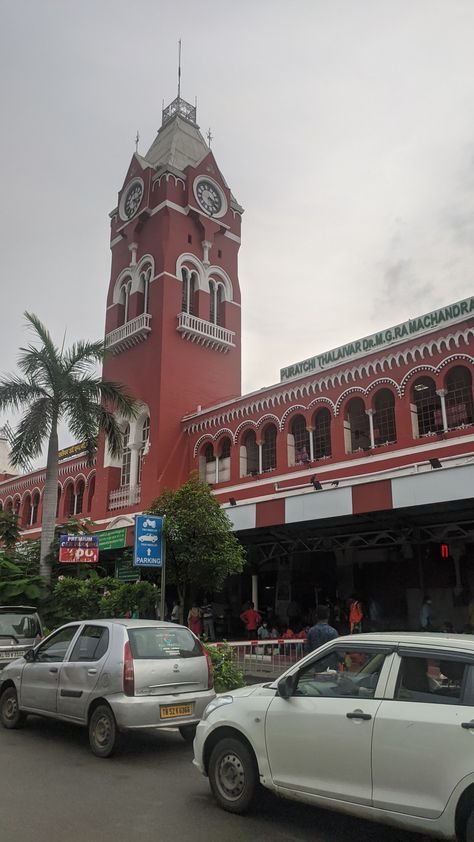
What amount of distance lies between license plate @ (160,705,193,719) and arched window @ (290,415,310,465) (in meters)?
15.4

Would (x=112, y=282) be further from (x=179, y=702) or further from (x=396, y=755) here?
(x=396, y=755)

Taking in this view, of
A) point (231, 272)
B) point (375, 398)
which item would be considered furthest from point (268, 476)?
point (231, 272)

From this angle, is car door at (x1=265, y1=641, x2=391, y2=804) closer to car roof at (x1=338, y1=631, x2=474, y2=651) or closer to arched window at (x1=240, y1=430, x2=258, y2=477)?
car roof at (x1=338, y1=631, x2=474, y2=651)

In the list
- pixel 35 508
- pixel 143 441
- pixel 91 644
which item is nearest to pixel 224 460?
pixel 143 441

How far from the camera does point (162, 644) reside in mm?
7668

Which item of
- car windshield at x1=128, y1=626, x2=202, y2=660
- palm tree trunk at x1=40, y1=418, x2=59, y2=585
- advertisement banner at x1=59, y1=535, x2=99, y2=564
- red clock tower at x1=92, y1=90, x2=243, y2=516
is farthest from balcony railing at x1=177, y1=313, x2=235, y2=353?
car windshield at x1=128, y1=626, x2=202, y2=660

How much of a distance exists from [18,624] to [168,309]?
62.6 feet

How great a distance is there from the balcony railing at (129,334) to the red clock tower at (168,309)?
6 cm

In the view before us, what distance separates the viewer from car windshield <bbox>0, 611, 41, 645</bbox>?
11461mm

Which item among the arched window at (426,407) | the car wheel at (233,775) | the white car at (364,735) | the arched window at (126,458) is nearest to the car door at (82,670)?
the white car at (364,735)

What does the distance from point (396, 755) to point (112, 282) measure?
1203 inches

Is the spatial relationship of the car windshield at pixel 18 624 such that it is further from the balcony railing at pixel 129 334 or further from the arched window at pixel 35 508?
the arched window at pixel 35 508

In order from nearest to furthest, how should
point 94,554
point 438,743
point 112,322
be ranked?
point 438,743, point 94,554, point 112,322

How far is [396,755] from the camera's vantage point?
4.37 metres
